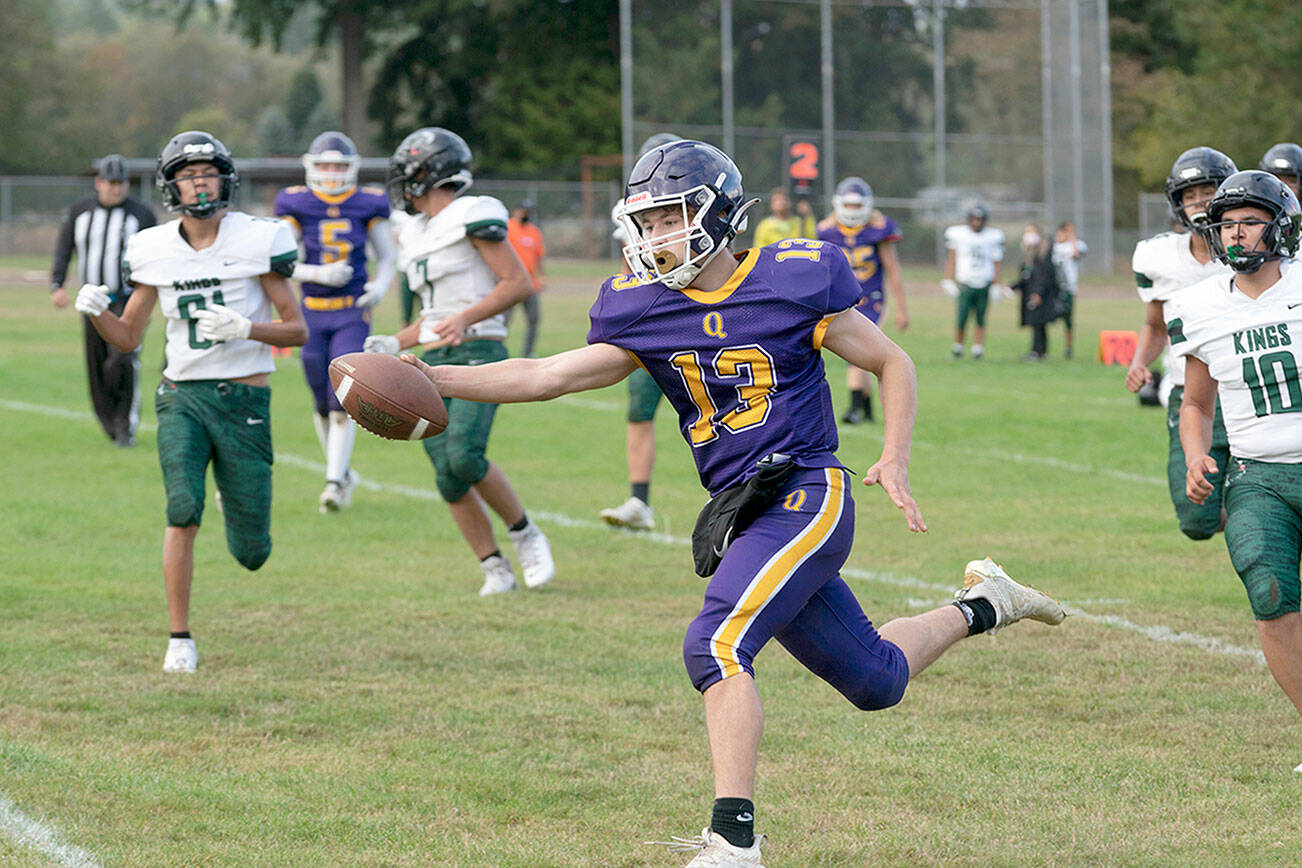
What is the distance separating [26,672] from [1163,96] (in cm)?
4488

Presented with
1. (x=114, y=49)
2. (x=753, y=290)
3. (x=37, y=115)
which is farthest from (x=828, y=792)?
(x=114, y=49)

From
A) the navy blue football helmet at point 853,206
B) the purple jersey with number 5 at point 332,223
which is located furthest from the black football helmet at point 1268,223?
the navy blue football helmet at point 853,206

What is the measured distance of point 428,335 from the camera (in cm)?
727

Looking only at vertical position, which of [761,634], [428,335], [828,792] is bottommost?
[828,792]

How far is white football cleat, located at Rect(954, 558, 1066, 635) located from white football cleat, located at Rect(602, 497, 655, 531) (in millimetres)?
4133

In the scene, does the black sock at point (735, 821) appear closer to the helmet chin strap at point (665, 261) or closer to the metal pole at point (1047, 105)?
the helmet chin strap at point (665, 261)

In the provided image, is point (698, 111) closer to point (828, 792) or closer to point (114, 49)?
point (828, 792)

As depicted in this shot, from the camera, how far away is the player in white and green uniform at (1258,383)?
177 inches

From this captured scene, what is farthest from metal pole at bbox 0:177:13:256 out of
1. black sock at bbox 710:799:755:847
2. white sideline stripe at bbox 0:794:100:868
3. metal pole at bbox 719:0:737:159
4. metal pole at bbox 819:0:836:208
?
black sock at bbox 710:799:755:847

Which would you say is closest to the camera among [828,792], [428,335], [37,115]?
[828,792]

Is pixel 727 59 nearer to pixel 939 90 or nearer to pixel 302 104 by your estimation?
pixel 939 90

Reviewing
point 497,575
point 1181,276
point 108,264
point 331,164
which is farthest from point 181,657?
point 108,264

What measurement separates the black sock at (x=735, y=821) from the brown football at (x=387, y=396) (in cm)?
123

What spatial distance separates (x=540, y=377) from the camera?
13.5 feet
